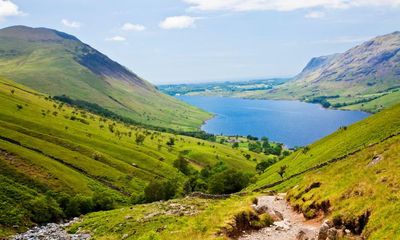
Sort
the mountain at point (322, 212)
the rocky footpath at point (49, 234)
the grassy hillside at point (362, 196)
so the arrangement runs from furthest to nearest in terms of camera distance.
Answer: the rocky footpath at point (49, 234), the mountain at point (322, 212), the grassy hillside at point (362, 196)

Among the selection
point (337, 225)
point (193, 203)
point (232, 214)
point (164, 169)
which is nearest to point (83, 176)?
point (164, 169)

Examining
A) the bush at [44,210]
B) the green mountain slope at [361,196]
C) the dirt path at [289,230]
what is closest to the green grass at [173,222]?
the dirt path at [289,230]

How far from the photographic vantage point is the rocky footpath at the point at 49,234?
8264cm

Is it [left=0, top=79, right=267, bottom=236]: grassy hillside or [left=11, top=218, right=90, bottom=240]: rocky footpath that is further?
[left=0, top=79, right=267, bottom=236]: grassy hillside

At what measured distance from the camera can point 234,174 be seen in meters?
130

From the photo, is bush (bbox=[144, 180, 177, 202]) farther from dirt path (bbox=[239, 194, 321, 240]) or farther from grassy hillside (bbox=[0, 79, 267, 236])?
dirt path (bbox=[239, 194, 321, 240])

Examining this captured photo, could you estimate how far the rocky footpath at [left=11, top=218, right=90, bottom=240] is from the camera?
82637 mm

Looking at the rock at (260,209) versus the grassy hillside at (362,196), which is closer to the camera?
the grassy hillside at (362,196)

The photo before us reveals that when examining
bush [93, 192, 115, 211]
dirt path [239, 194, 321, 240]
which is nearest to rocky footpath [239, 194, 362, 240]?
dirt path [239, 194, 321, 240]

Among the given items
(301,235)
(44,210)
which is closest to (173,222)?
(301,235)

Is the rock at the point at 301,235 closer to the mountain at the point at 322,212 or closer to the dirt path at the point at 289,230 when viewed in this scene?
the dirt path at the point at 289,230

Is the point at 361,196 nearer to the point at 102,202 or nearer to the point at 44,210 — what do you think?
the point at 44,210

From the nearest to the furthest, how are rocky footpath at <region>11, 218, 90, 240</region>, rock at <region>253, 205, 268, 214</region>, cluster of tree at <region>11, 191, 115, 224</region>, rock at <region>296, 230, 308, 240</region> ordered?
rock at <region>296, 230, 308, 240</region>
rock at <region>253, 205, 268, 214</region>
rocky footpath at <region>11, 218, 90, 240</region>
cluster of tree at <region>11, 191, 115, 224</region>

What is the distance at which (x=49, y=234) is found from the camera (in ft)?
299
